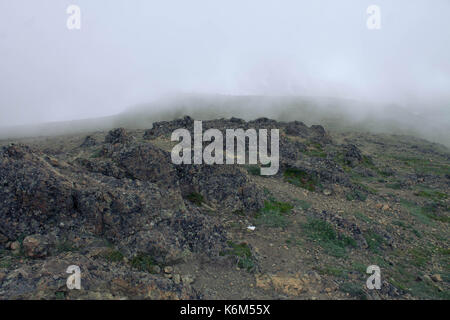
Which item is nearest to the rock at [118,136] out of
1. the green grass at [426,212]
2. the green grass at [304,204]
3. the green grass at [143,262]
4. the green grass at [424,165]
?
the green grass at [304,204]

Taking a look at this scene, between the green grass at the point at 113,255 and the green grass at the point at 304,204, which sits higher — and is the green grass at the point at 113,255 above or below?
above

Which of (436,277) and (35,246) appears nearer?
(35,246)

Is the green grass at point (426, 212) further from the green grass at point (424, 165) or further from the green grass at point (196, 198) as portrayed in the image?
the green grass at point (424, 165)

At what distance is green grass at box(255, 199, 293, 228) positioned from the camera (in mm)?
16078

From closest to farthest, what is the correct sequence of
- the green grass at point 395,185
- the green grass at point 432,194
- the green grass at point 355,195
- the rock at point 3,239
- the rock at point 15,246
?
the rock at point 15,246 < the rock at point 3,239 < the green grass at point 355,195 < the green grass at point 432,194 < the green grass at point 395,185

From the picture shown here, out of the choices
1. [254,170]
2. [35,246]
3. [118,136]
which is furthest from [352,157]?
[35,246]

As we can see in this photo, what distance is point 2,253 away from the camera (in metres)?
10.8

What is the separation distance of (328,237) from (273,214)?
311cm

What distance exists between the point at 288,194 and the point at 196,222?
8203 mm

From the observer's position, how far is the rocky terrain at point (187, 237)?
10.4m

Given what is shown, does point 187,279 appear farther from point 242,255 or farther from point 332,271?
point 332,271

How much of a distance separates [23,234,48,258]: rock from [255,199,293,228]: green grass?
9.68 meters

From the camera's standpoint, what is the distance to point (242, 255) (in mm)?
12719

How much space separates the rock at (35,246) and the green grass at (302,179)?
52.6ft
